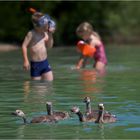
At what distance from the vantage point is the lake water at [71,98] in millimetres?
10781

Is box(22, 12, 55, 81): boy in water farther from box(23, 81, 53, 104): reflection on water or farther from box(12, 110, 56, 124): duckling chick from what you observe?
box(12, 110, 56, 124): duckling chick

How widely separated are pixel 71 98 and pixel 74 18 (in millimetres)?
31271

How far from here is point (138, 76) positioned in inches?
790

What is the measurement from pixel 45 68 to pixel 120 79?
2345 millimetres

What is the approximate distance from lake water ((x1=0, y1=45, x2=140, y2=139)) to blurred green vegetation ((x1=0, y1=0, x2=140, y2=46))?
1867cm

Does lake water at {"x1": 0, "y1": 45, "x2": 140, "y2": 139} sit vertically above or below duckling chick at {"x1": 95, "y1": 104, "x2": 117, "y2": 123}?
below

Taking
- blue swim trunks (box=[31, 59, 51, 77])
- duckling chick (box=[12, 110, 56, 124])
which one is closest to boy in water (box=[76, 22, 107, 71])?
blue swim trunks (box=[31, 59, 51, 77])

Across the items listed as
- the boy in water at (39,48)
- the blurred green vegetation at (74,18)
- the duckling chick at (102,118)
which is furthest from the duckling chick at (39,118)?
the blurred green vegetation at (74,18)

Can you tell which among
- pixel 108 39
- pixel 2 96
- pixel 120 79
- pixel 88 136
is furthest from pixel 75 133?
pixel 108 39

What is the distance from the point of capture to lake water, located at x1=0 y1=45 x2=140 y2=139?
35.4 feet

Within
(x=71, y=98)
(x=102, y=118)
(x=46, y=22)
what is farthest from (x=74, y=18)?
(x=102, y=118)

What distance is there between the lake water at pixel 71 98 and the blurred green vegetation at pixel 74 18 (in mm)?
18675

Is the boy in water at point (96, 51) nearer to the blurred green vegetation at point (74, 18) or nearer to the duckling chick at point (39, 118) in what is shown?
the duckling chick at point (39, 118)

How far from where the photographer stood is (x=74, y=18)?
151ft
